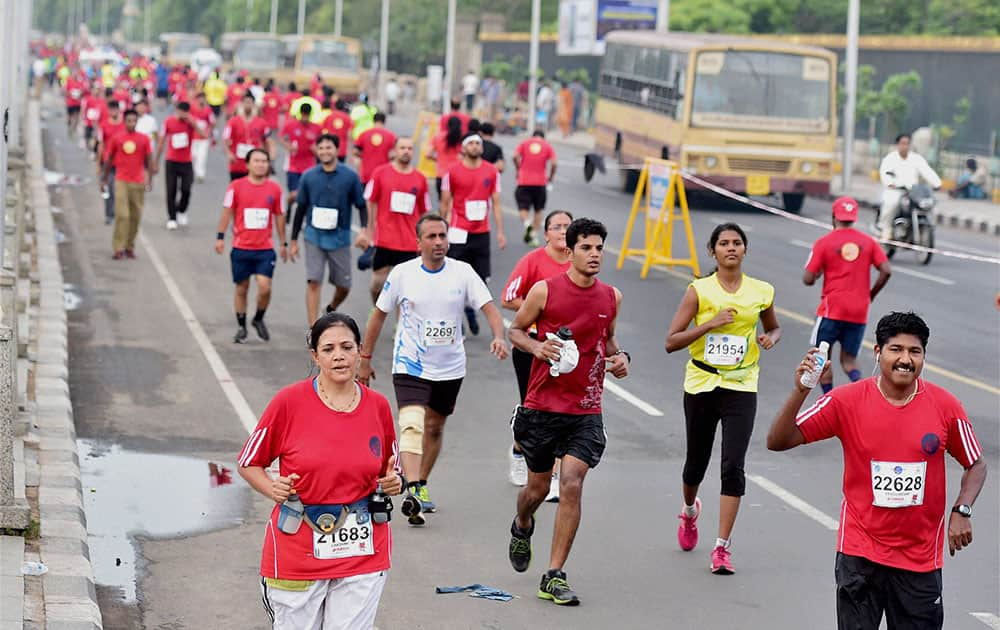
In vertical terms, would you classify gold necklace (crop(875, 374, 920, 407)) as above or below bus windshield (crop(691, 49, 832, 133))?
below

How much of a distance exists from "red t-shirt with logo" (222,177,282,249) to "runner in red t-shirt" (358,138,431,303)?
1186mm

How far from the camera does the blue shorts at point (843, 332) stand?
1392cm

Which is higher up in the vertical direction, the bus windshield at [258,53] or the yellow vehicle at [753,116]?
the bus windshield at [258,53]

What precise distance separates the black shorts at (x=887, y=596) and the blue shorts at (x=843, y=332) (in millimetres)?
7291

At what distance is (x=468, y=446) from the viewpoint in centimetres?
1277

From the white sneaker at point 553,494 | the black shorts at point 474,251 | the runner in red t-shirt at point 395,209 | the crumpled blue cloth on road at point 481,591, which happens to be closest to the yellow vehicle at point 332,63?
the black shorts at point 474,251

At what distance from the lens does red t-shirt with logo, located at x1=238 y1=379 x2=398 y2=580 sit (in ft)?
20.9

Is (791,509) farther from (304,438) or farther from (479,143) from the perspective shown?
(479,143)

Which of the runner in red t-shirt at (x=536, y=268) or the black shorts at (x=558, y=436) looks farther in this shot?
the runner in red t-shirt at (x=536, y=268)

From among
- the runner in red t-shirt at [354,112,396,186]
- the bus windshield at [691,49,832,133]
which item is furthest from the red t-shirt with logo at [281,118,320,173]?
the bus windshield at [691,49,832,133]

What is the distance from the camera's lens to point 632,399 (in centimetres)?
1473

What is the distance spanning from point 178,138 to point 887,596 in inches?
751

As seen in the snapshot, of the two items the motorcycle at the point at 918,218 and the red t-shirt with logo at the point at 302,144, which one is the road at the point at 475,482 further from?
the red t-shirt with logo at the point at 302,144

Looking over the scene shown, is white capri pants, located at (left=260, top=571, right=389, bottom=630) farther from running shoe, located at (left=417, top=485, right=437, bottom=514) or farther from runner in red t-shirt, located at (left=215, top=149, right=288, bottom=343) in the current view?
runner in red t-shirt, located at (left=215, top=149, right=288, bottom=343)
